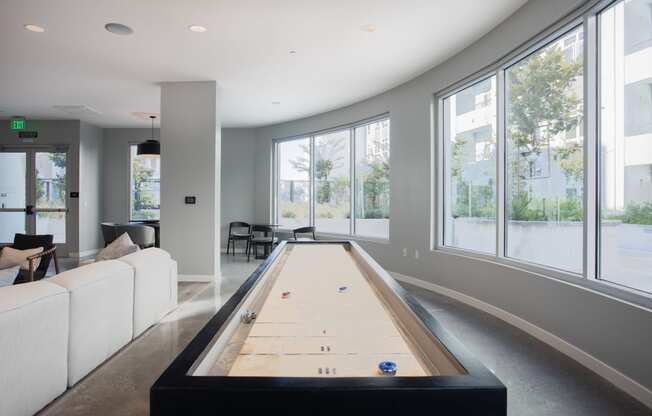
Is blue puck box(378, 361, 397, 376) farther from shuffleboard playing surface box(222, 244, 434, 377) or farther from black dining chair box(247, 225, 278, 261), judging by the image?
black dining chair box(247, 225, 278, 261)

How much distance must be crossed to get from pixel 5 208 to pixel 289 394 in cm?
986

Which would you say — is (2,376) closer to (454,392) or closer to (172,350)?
(172,350)

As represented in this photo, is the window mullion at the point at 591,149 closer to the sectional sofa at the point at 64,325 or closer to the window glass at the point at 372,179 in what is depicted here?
the sectional sofa at the point at 64,325

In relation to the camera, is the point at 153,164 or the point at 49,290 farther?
the point at 153,164

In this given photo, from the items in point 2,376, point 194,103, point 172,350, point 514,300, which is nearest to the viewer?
point 2,376

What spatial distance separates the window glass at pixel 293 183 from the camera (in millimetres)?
8227

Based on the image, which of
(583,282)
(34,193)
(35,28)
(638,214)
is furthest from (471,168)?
(34,193)

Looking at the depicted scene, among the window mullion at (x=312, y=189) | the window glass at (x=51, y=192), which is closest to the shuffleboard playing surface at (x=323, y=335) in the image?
the window mullion at (x=312, y=189)

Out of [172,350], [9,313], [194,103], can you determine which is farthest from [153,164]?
[9,313]

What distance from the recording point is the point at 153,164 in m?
9.16

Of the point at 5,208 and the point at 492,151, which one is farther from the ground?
the point at 492,151

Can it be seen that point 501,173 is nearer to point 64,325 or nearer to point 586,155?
point 586,155

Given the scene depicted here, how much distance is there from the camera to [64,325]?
7.34 feet

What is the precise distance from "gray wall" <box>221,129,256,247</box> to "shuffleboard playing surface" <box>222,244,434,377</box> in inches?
271
